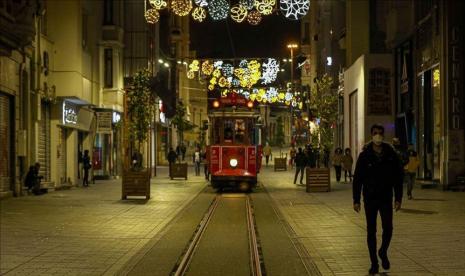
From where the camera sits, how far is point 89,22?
35625mm

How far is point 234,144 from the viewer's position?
29.5m

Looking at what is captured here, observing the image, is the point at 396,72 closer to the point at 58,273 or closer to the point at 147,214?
the point at 147,214

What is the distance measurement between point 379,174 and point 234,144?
1995 centimetres

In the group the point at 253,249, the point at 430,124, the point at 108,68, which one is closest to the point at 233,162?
the point at 430,124

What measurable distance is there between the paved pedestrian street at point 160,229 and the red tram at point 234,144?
3578 millimetres

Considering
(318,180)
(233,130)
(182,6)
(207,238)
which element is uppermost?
(182,6)

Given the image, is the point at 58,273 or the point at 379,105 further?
the point at 379,105

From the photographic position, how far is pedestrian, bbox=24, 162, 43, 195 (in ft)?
83.6

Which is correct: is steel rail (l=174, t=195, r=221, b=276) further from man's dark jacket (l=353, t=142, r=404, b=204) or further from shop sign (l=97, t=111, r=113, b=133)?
shop sign (l=97, t=111, r=113, b=133)

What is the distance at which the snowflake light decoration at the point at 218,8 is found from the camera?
23.3 metres

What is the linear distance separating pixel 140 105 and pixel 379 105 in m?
12.5

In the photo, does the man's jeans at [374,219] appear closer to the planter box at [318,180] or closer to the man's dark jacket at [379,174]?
the man's dark jacket at [379,174]

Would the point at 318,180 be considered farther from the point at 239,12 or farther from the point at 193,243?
the point at 193,243

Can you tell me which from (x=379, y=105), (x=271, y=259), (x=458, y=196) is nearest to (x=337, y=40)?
(x=379, y=105)
